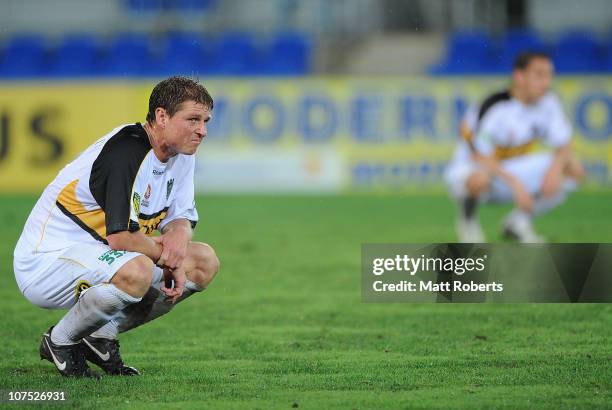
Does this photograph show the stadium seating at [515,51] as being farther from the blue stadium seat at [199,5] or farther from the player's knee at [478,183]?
the player's knee at [478,183]

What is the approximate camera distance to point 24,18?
65.2 feet

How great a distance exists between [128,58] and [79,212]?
13.5 metres

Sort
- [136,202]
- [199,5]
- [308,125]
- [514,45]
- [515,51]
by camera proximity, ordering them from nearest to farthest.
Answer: [136,202] < [308,125] < [515,51] < [514,45] < [199,5]

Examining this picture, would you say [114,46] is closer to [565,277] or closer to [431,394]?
[565,277]

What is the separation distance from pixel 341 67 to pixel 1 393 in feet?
48.1

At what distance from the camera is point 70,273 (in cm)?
488

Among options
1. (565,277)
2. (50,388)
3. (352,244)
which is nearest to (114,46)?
(352,244)

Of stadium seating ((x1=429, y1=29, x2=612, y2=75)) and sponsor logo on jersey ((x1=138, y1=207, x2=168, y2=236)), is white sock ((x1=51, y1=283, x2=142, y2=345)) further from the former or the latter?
stadium seating ((x1=429, y1=29, x2=612, y2=75))

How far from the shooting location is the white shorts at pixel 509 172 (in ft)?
36.0

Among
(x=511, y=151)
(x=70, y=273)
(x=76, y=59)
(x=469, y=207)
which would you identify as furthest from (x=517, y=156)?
(x=76, y=59)

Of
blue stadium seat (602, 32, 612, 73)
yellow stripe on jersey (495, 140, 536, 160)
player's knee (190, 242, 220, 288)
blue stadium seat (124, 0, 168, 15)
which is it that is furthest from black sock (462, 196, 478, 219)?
blue stadium seat (124, 0, 168, 15)

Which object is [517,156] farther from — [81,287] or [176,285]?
[81,287]

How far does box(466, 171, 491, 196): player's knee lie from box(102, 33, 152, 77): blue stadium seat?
8210mm

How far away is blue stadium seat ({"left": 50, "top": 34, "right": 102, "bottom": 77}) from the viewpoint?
60.0 feet
